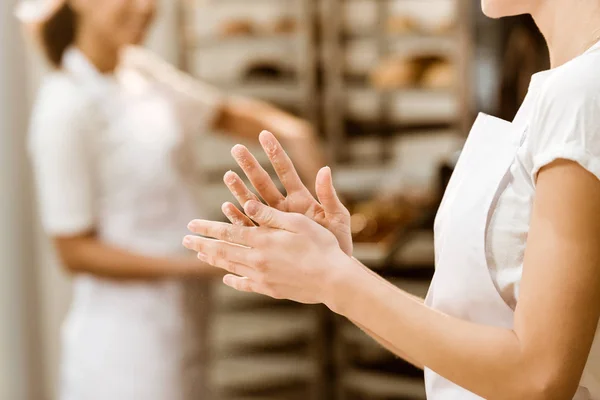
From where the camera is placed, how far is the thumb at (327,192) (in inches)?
22.6

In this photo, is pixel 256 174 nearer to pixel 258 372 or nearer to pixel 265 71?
pixel 258 372

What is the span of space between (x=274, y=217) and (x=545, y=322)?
21cm

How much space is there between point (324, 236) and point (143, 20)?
A: 116 centimetres

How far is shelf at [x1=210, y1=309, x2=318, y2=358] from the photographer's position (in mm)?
2668

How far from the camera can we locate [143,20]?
1598 millimetres

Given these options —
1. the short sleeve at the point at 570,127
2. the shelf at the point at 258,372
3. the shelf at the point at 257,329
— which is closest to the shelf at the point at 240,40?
the shelf at the point at 257,329

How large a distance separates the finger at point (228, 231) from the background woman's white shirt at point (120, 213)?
975 millimetres

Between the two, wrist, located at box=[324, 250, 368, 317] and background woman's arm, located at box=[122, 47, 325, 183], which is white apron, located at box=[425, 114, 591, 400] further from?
background woman's arm, located at box=[122, 47, 325, 183]

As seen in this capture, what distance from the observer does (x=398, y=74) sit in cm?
273

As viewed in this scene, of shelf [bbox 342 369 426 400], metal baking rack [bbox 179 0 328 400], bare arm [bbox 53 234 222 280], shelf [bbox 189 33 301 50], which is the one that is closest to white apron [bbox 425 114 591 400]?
bare arm [bbox 53 234 222 280]

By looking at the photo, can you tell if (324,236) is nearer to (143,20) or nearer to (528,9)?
(528,9)

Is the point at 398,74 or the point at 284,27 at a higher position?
the point at 284,27

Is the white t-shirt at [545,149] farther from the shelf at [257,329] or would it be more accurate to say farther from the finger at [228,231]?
the shelf at [257,329]

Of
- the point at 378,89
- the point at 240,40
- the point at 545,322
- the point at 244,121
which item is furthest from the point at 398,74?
the point at 545,322
